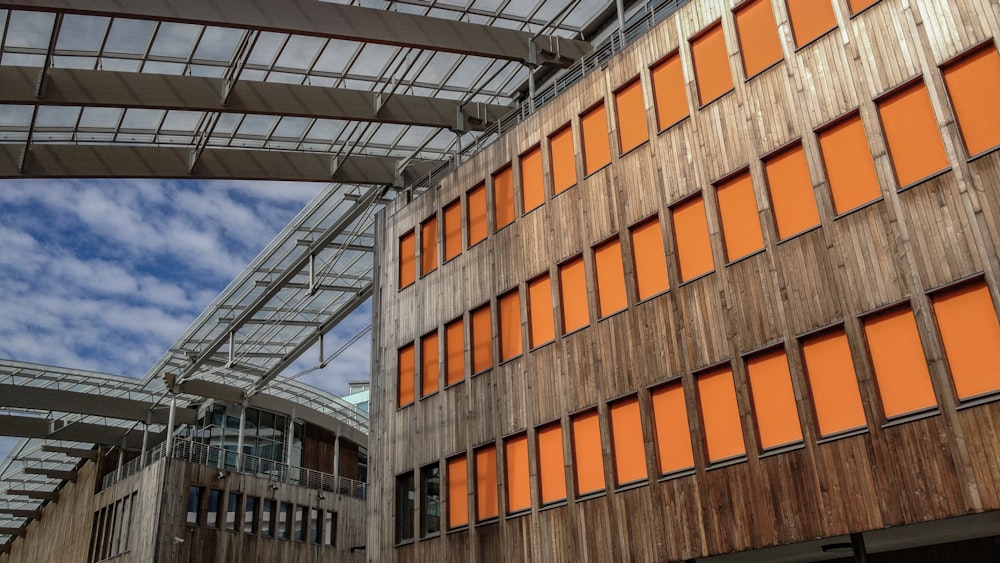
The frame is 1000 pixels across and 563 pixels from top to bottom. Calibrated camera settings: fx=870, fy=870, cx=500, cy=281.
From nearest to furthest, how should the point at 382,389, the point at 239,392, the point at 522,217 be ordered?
the point at 522,217 → the point at 382,389 → the point at 239,392

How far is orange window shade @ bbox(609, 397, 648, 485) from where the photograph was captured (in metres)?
18.2

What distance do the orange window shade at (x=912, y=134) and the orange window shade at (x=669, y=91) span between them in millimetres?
4791

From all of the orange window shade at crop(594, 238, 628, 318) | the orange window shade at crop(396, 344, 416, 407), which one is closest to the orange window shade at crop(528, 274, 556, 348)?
the orange window shade at crop(594, 238, 628, 318)

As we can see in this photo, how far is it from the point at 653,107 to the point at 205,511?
85.9 ft

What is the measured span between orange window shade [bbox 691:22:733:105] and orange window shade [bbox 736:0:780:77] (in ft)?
1.49

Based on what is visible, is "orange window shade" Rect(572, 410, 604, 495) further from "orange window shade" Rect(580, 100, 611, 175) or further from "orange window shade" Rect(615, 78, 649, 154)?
"orange window shade" Rect(615, 78, 649, 154)

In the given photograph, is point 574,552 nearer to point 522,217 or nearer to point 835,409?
point 835,409

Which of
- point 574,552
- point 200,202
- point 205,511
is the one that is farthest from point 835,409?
point 200,202

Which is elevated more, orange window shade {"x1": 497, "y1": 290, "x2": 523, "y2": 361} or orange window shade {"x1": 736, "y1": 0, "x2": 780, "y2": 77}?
orange window shade {"x1": 736, "y1": 0, "x2": 780, "y2": 77}

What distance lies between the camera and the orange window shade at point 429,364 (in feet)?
79.3

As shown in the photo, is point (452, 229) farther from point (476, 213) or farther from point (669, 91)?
point (669, 91)

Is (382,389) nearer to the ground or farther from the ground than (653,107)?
nearer to the ground

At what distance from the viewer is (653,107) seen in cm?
2019

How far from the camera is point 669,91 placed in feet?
65.9
